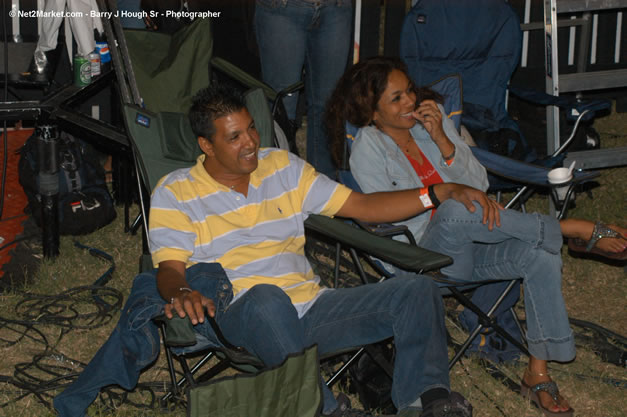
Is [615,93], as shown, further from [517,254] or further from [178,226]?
[178,226]

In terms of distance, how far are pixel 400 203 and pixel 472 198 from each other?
0.27 m

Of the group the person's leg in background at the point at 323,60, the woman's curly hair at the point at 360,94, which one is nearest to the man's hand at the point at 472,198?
the woman's curly hair at the point at 360,94

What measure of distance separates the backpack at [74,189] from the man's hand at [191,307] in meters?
2.28

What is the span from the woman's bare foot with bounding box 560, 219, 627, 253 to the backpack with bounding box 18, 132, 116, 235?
2765 millimetres

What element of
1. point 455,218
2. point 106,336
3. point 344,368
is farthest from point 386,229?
point 106,336

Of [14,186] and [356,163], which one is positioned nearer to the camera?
[356,163]

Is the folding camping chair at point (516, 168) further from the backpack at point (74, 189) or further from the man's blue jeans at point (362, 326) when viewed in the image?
the backpack at point (74, 189)

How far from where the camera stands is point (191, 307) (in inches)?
95.3

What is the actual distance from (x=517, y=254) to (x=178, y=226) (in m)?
1.24

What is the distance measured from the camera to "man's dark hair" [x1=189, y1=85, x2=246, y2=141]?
9.41 feet

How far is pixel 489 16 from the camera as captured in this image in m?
4.66

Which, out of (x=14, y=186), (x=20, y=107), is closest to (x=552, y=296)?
(x=20, y=107)

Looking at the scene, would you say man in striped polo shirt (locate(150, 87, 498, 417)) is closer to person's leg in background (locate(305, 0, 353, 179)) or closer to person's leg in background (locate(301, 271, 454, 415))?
person's leg in background (locate(301, 271, 454, 415))

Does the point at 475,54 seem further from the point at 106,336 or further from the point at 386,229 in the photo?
the point at 106,336
